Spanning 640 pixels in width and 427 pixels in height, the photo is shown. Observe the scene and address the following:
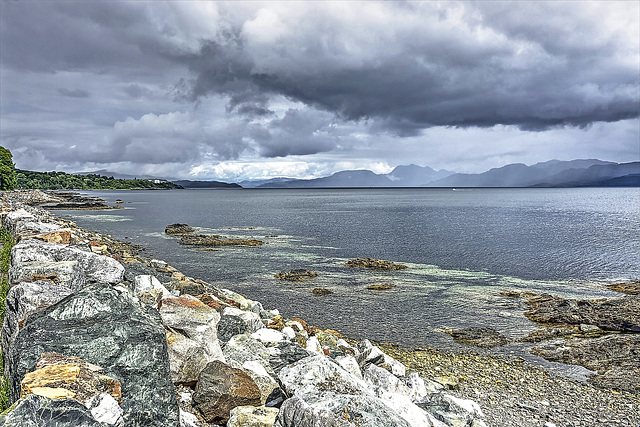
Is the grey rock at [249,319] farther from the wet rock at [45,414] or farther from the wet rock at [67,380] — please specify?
the wet rock at [45,414]

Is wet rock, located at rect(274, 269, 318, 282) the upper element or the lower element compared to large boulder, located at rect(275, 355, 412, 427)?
lower

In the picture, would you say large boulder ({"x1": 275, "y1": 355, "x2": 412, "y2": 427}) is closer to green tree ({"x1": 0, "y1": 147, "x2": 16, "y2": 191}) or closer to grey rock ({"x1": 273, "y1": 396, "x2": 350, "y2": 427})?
grey rock ({"x1": 273, "y1": 396, "x2": 350, "y2": 427})

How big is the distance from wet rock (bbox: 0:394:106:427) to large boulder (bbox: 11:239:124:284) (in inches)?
253

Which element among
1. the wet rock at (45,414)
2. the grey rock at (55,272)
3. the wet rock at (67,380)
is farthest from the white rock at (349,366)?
the wet rock at (45,414)

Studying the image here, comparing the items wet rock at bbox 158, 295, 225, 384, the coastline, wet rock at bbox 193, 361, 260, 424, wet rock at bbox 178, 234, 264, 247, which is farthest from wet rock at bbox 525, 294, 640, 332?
wet rock at bbox 178, 234, 264, 247

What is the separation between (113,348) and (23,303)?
8.67ft

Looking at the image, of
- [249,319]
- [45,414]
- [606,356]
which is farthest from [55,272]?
Answer: [606,356]

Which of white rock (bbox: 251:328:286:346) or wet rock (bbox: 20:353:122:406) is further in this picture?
white rock (bbox: 251:328:286:346)

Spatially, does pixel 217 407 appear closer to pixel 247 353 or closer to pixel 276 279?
pixel 247 353

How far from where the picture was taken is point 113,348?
5707 mm

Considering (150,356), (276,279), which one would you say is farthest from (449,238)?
(150,356)

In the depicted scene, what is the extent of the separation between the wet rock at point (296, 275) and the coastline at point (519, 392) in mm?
13826

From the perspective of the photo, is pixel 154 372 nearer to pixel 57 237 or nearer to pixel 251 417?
pixel 251 417

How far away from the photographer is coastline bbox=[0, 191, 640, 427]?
11789 mm
